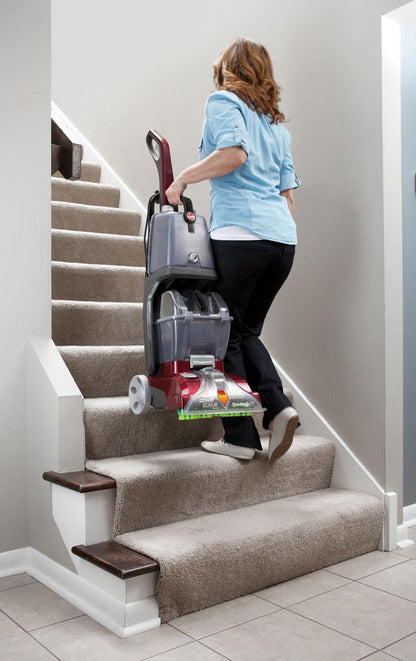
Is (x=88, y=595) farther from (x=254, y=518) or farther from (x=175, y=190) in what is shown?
(x=175, y=190)

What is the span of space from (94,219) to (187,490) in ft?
5.83

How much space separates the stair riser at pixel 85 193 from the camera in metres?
3.38

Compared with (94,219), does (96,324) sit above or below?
below

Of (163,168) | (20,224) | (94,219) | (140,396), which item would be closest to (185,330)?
(140,396)

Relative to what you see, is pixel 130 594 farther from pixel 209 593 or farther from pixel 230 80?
pixel 230 80

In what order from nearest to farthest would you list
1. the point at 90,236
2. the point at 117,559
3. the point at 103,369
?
the point at 117,559, the point at 103,369, the point at 90,236

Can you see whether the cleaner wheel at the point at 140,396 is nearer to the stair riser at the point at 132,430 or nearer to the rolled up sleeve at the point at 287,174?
the stair riser at the point at 132,430

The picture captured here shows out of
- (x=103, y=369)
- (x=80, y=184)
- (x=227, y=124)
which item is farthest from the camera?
(x=80, y=184)

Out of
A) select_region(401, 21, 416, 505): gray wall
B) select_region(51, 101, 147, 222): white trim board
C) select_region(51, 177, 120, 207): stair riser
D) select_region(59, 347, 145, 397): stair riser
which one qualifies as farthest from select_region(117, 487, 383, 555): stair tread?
select_region(51, 177, 120, 207): stair riser

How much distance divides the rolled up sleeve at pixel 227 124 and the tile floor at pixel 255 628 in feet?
4.08

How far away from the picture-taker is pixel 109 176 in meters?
3.72

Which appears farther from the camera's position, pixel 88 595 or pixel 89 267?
pixel 89 267

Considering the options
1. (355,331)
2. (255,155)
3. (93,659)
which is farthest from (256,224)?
(93,659)

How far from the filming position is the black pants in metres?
1.89
